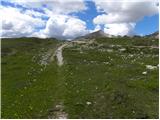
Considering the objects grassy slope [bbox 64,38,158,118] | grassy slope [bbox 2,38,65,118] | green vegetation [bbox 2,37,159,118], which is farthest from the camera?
grassy slope [bbox 2,38,65,118]

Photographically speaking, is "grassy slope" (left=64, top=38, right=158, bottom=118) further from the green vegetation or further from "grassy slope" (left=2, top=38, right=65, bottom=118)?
"grassy slope" (left=2, top=38, right=65, bottom=118)

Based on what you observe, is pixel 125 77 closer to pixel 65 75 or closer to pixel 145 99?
pixel 65 75

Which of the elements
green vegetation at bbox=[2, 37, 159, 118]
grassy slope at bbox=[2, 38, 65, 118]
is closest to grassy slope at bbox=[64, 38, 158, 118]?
green vegetation at bbox=[2, 37, 159, 118]

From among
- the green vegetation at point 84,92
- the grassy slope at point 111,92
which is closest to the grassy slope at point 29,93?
the green vegetation at point 84,92

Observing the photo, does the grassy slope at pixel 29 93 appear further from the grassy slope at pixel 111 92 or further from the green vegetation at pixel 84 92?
the grassy slope at pixel 111 92

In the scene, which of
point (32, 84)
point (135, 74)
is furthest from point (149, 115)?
point (135, 74)

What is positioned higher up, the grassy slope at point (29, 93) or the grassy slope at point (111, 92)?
the grassy slope at point (111, 92)

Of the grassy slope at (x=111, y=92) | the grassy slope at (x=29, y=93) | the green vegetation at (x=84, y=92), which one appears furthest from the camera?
the grassy slope at (x=29, y=93)

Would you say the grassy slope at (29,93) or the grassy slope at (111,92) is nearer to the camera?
the grassy slope at (111,92)

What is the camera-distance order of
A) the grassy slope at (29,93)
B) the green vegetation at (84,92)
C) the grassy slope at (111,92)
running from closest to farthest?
the grassy slope at (111,92), the green vegetation at (84,92), the grassy slope at (29,93)

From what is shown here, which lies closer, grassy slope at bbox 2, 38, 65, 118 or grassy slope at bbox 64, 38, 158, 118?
grassy slope at bbox 64, 38, 158, 118

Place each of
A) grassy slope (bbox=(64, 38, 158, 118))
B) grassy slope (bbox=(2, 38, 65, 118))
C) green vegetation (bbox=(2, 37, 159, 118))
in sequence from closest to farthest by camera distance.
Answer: grassy slope (bbox=(64, 38, 158, 118)) < green vegetation (bbox=(2, 37, 159, 118)) < grassy slope (bbox=(2, 38, 65, 118))
